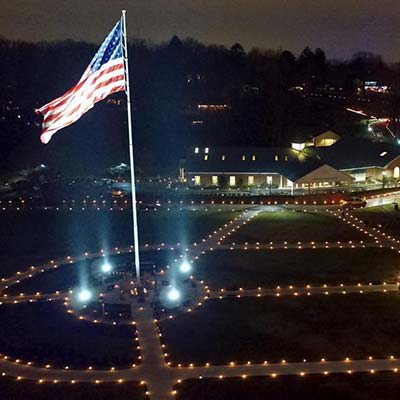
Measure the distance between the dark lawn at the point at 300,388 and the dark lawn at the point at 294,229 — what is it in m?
16.6

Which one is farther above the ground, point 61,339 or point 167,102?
point 167,102

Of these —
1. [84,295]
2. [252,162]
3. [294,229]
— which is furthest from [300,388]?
[252,162]

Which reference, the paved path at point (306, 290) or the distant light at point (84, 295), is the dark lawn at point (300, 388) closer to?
the paved path at point (306, 290)

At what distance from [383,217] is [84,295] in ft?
80.5

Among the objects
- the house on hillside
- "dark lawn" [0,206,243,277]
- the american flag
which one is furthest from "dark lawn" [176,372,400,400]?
the house on hillside

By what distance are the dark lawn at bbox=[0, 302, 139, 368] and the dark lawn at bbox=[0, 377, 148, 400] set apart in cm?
123

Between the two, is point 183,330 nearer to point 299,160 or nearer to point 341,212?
point 341,212

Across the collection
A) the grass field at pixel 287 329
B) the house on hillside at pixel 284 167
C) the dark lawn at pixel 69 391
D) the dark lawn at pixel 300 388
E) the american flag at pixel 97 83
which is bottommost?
the dark lawn at pixel 300 388

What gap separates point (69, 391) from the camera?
15805 millimetres

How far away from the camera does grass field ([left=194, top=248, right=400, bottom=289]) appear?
82.7 feet

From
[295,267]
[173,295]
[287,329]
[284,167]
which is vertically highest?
[284,167]

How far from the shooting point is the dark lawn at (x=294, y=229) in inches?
1298

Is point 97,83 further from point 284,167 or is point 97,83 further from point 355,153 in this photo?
point 355,153

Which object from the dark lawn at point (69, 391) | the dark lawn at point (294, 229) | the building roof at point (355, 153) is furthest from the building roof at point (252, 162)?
→ the dark lawn at point (69, 391)
